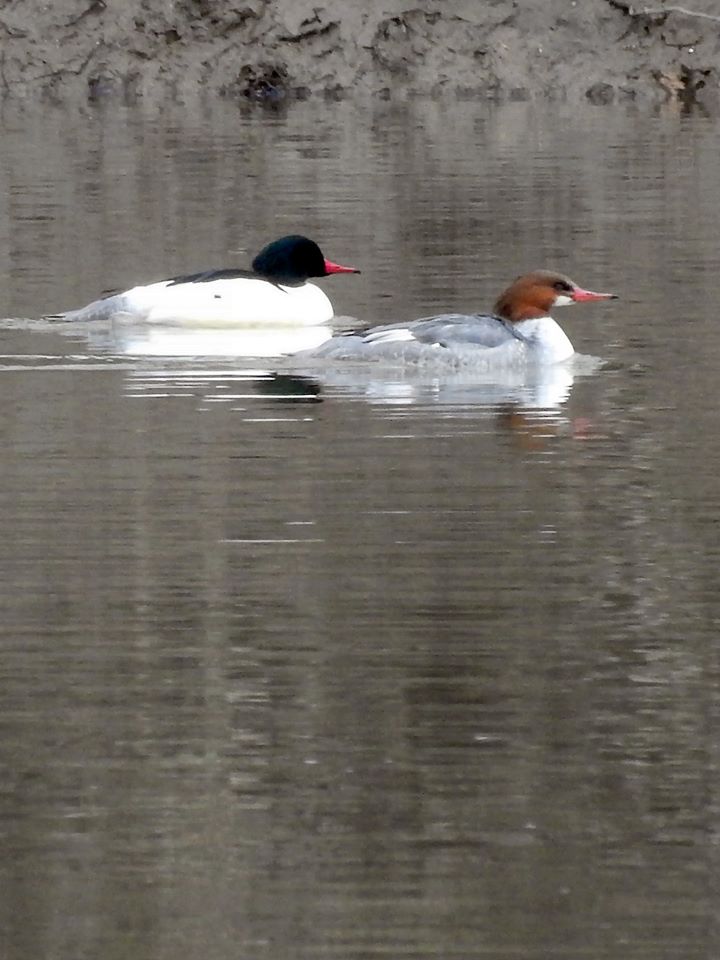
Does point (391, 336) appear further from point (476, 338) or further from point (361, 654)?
point (361, 654)

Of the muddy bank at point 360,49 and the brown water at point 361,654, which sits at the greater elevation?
the muddy bank at point 360,49

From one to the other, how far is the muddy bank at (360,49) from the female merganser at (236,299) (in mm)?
15746

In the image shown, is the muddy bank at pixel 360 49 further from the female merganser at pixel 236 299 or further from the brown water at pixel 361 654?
the brown water at pixel 361 654

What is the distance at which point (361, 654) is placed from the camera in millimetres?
6520

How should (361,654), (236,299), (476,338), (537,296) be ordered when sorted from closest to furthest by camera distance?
(361,654), (476,338), (537,296), (236,299)

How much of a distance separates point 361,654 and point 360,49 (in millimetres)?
24640

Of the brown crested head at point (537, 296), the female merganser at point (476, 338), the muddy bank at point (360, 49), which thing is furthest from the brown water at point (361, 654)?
the muddy bank at point (360, 49)

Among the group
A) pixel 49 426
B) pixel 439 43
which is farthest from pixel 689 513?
pixel 439 43

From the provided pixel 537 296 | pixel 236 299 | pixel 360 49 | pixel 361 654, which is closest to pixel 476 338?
pixel 537 296

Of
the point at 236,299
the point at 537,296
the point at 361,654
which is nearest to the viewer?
the point at 361,654

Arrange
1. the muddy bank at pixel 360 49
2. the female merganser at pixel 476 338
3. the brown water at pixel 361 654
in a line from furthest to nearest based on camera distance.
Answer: the muddy bank at pixel 360 49 < the female merganser at pixel 476 338 < the brown water at pixel 361 654

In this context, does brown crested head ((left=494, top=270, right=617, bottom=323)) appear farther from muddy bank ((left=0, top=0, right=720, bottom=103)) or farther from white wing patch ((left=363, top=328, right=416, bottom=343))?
muddy bank ((left=0, top=0, right=720, bottom=103))

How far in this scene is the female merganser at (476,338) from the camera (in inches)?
458

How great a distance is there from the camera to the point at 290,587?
286 inches
